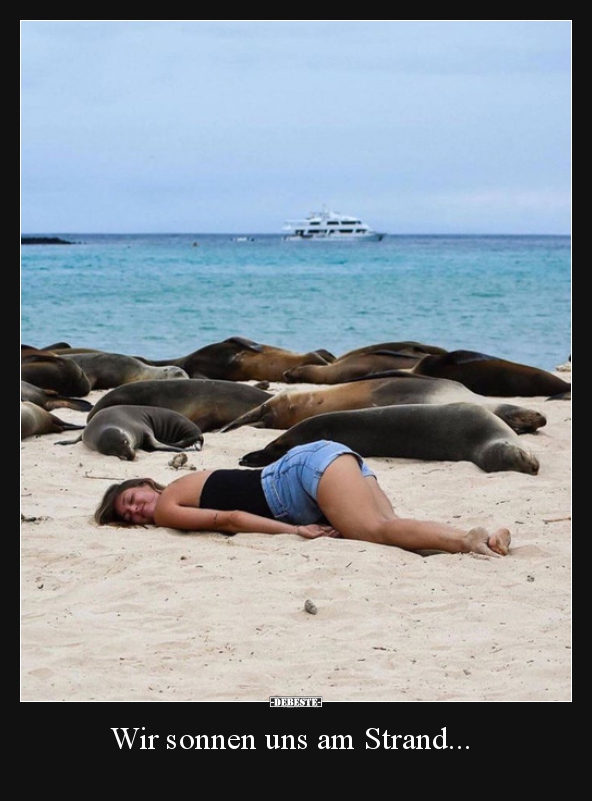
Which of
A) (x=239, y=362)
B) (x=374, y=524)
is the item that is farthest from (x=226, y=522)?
(x=239, y=362)

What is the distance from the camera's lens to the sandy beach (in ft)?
14.2

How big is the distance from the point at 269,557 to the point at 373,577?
0.60 m

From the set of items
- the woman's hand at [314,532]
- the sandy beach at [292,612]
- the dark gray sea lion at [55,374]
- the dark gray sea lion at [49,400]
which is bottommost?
the sandy beach at [292,612]

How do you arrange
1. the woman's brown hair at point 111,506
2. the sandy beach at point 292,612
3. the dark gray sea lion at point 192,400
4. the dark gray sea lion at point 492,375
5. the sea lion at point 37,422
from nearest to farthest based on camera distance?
the sandy beach at point 292,612 < the woman's brown hair at point 111,506 < the sea lion at point 37,422 < the dark gray sea lion at point 192,400 < the dark gray sea lion at point 492,375

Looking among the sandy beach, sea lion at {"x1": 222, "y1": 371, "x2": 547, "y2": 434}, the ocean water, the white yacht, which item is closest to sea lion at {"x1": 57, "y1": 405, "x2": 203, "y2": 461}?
sea lion at {"x1": 222, "y1": 371, "x2": 547, "y2": 434}

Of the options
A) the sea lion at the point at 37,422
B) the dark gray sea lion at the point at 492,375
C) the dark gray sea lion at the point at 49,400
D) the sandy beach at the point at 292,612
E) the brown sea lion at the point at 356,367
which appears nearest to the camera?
the sandy beach at the point at 292,612

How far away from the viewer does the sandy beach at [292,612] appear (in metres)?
4.33

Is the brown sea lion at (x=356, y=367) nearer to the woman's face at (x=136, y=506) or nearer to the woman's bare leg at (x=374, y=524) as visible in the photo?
the woman's face at (x=136, y=506)

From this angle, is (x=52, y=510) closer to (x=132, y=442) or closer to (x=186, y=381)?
(x=132, y=442)

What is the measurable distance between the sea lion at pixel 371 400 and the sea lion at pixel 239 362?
3308 mm

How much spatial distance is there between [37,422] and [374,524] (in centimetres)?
473

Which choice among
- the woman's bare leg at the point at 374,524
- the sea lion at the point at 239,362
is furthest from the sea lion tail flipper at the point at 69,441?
the sea lion at the point at 239,362

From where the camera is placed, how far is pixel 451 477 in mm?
7930

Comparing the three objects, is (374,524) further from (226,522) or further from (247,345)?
(247,345)
